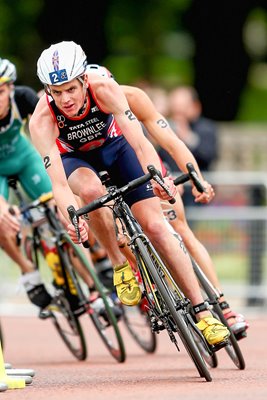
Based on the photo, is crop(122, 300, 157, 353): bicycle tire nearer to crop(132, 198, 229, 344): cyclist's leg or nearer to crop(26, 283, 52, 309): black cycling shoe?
crop(26, 283, 52, 309): black cycling shoe

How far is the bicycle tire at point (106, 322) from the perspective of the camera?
12320 millimetres

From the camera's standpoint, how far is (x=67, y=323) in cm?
1380

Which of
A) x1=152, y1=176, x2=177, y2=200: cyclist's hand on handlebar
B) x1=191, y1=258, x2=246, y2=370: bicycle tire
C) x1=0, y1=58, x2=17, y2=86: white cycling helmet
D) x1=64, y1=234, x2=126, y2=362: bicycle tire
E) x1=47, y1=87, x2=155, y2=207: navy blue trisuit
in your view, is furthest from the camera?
x1=0, y1=58, x2=17, y2=86: white cycling helmet

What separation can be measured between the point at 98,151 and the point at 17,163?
6.80 feet

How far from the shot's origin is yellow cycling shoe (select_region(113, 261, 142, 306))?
10.5 meters

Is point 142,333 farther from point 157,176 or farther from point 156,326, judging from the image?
point 157,176

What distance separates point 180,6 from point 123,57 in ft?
10.1

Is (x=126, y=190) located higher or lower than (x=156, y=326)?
higher

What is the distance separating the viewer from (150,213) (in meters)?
10.8

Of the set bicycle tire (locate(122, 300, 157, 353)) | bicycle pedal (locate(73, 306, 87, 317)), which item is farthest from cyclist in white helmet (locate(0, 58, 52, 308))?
bicycle tire (locate(122, 300, 157, 353))

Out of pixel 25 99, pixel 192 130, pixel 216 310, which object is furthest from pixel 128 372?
pixel 192 130

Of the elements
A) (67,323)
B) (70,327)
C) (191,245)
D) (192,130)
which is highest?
(191,245)

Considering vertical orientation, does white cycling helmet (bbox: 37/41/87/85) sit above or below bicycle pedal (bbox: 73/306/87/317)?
above

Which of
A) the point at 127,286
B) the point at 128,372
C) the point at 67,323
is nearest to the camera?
the point at 127,286
